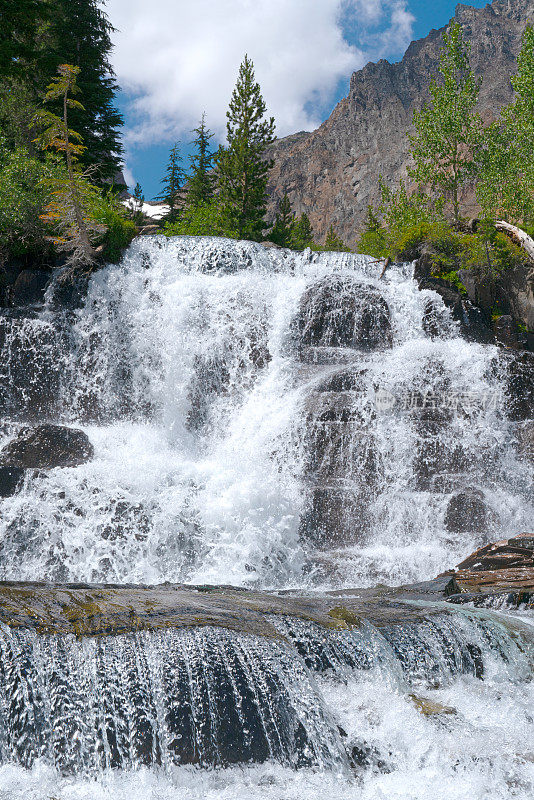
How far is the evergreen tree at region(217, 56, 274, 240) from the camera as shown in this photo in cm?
3428

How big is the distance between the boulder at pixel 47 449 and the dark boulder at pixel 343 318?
6650mm

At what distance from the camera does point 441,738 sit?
19.5ft

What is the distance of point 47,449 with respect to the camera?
46.6 feet

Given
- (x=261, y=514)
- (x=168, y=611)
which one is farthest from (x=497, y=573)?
(x=168, y=611)

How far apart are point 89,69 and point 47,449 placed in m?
20.6

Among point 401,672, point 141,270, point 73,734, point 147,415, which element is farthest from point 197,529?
point 141,270

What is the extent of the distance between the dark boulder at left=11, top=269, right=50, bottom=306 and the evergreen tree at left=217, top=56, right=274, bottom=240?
17091 millimetres

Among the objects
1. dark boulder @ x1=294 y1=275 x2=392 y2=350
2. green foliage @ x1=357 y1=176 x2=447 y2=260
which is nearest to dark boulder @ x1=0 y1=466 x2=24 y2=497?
dark boulder @ x1=294 y1=275 x2=392 y2=350

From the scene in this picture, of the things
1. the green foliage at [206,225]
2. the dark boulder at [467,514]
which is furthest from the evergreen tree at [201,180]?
the dark boulder at [467,514]

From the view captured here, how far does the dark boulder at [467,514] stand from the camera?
13125mm

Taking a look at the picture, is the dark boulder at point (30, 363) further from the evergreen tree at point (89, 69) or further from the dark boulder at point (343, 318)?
the evergreen tree at point (89, 69)

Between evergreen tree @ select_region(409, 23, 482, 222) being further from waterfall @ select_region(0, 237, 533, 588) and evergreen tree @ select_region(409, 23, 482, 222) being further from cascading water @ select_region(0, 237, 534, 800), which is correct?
waterfall @ select_region(0, 237, 533, 588)

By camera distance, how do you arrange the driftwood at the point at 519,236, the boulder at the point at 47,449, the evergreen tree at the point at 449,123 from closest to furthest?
the boulder at the point at 47,449, the driftwood at the point at 519,236, the evergreen tree at the point at 449,123

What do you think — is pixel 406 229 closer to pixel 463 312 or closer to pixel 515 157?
pixel 463 312
